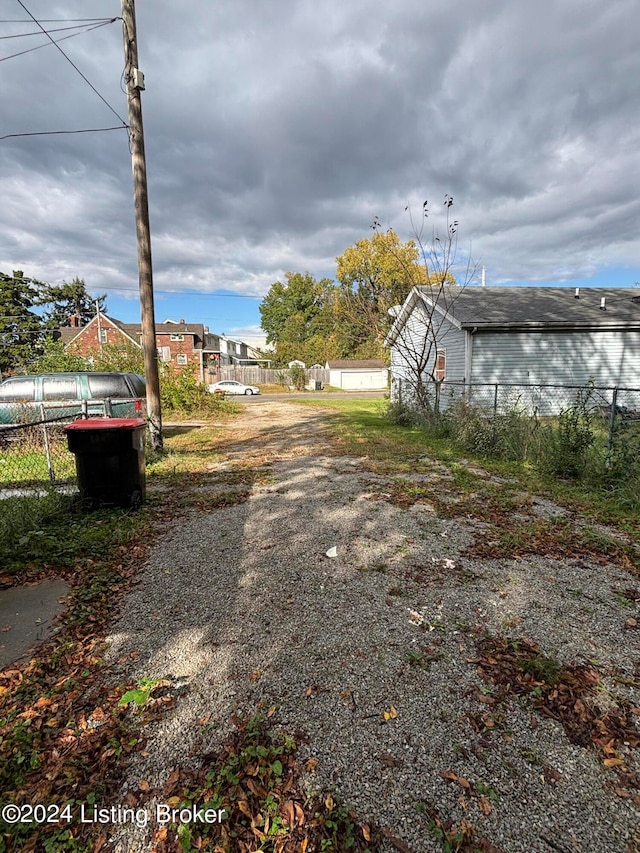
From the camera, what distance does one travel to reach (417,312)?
15.4 metres

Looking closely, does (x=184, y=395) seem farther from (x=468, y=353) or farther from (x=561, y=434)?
(x=561, y=434)

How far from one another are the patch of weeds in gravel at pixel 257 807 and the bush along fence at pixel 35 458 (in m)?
4.25

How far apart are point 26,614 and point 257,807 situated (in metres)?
2.15

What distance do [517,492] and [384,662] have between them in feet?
12.7

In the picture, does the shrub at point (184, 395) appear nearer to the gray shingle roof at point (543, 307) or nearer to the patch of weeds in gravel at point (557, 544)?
the gray shingle roof at point (543, 307)

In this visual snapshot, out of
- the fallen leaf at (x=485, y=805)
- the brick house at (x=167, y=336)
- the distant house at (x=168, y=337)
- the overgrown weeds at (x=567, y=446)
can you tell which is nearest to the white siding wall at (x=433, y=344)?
the overgrown weeds at (x=567, y=446)

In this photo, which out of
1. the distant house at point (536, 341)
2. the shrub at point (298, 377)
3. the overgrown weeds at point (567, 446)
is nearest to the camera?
the overgrown weeds at point (567, 446)

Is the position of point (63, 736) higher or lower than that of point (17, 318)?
lower

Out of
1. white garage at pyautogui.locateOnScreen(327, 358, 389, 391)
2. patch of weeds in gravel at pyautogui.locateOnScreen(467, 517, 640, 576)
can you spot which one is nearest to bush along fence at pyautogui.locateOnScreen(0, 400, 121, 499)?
patch of weeds in gravel at pyautogui.locateOnScreen(467, 517, 640, 576)

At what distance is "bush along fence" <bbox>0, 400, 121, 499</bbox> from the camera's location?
5299mm

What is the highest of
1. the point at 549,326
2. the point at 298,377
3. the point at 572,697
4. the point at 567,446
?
the point at 549,326

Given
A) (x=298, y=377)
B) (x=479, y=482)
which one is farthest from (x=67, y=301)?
(x=479, y=482)

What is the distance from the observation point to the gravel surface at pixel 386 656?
4.95ft

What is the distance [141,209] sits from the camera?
723cm
